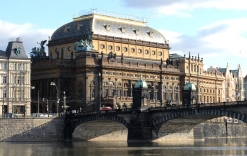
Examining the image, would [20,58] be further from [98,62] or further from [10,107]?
[98,62]

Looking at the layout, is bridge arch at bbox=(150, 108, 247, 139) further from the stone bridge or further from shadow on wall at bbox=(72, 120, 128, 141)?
shadow on wall at bbox=(72, 120, 128, 141)

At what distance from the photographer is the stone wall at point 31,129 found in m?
160

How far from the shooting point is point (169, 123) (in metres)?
151

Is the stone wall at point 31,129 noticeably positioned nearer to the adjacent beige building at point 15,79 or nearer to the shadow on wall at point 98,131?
the shadow on wall at point 98,131

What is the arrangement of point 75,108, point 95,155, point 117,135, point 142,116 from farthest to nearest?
point 75,108
point 117,135
point 142,116
point 95,155

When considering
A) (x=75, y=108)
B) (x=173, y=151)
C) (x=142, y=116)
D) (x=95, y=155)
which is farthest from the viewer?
(x=75, y=108)

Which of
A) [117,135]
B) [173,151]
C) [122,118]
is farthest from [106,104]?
[173,151]

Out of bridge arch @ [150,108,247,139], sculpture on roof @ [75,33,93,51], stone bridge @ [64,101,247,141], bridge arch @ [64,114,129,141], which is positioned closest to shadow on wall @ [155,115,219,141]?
stone bridge @ [64,101,247,141]

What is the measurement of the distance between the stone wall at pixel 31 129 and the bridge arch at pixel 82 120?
1.52 meters

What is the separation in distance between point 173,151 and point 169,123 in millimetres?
30264

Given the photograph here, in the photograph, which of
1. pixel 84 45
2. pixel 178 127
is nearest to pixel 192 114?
pixel 178 127

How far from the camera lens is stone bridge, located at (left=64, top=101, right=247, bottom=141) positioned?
444 feet

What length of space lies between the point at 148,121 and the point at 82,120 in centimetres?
1798

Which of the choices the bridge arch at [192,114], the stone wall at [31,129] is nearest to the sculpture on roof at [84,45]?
the stone wall at [31,129]
